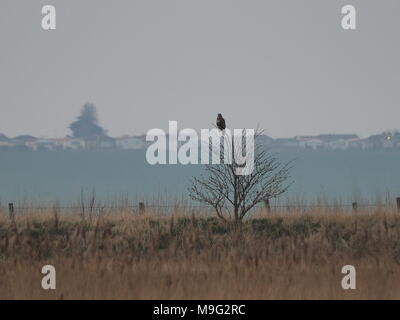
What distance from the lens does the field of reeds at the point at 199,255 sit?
58.9 feet

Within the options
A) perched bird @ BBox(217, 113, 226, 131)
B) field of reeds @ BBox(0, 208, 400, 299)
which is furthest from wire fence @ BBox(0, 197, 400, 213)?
perched bird @ BBox(217, 113, 226, 131)

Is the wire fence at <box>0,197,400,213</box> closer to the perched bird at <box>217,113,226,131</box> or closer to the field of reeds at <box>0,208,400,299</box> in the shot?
the field of reeds at <box>0,208,400,299</box>

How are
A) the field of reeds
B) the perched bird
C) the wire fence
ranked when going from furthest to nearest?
the wire fence
the perched bird
the field of reeds

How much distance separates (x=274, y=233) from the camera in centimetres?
2772

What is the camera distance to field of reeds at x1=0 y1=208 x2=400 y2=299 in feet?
58.9

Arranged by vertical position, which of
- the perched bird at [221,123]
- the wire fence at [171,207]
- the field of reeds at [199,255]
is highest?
the perched bird at [221,123]

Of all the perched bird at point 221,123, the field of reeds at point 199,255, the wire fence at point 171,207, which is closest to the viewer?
the field of reeds at point 199,255

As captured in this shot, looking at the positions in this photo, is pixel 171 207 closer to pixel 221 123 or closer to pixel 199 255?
pixel 221 123

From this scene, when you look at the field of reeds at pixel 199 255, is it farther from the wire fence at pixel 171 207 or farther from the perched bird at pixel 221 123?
the perched bird at pixel 221 123

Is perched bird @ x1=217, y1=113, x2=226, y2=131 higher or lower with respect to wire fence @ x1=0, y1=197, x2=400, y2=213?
higher

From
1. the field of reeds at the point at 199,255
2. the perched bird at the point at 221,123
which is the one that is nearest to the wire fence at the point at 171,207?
the field of reeds at the point at 199,255

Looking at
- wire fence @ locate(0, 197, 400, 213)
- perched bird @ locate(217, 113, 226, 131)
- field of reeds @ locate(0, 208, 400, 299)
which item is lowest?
field of reeds @ locate(0, 208, 400, 299)

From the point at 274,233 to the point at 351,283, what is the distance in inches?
367
